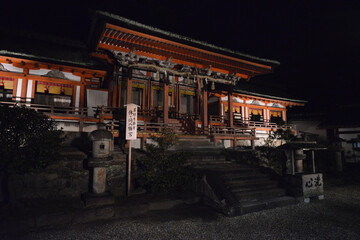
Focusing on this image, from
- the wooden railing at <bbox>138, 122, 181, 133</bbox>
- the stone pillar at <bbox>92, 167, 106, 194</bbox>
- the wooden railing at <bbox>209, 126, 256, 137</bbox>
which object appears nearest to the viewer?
the stone pillar at <bbox>92, 167, 106, 194</bbox>

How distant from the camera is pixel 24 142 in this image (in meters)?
6.22

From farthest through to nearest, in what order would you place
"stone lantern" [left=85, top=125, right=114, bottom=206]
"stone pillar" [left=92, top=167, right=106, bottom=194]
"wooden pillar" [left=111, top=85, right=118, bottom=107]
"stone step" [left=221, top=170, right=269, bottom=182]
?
"wooden pillar" [left=111, top=85, right=118, bottom=107]
"stone step" [left=221, top=170, right=269, bottom=182]
"stone pillar" [left=92, top=167, right=106, bottom=194]
"stone lantern" [left=85, top=125, right=114, bottom=206]

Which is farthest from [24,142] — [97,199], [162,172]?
[162,172]

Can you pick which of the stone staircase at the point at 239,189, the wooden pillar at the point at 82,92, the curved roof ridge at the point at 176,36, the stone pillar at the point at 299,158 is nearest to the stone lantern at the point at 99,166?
the stone staircase at the point at 239,189

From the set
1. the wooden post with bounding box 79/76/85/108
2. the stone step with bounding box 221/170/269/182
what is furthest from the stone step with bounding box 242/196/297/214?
the wooden post with bounding box 79/76/85/108

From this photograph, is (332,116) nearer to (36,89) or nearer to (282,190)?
(282,190)

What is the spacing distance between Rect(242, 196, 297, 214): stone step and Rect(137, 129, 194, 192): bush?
2211 millimetres

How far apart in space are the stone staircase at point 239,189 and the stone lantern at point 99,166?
3332 millimetres

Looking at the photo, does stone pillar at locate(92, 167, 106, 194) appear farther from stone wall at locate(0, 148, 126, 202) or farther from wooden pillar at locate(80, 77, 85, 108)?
wooden pillar at locate(80, 77, 85, 108)

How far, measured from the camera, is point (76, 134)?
10750 mm

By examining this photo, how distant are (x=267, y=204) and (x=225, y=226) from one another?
7.73ft

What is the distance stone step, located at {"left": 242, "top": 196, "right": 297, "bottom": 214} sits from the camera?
6.63 m

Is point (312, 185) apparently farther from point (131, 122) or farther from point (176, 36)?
point (176, 36)

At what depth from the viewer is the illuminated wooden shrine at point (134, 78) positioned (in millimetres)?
11055
